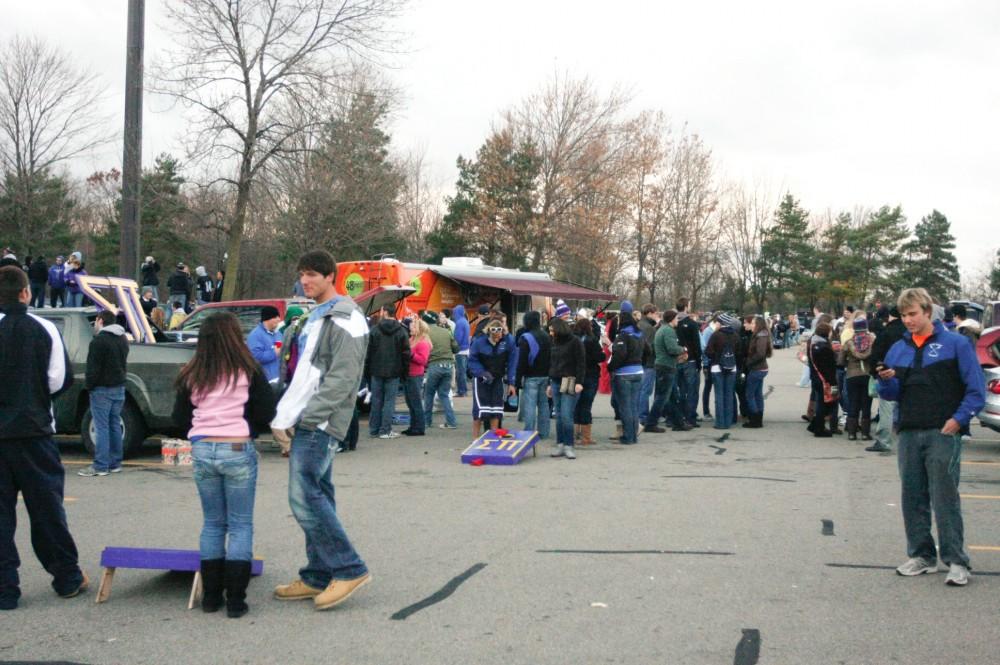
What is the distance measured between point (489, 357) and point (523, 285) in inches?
546

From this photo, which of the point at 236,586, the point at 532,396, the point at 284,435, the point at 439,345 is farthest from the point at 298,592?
the point at 439,345

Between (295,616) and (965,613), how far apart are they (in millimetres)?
3877

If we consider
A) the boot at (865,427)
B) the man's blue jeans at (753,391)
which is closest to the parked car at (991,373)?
the boot at (865,427)

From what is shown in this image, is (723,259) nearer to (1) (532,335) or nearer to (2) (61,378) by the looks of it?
(1) (532,335)

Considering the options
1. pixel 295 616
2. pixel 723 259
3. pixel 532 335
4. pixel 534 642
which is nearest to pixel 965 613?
pixel 534 642

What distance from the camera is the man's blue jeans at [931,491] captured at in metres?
6.57

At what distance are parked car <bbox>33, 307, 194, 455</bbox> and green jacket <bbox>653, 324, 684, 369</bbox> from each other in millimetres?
6936

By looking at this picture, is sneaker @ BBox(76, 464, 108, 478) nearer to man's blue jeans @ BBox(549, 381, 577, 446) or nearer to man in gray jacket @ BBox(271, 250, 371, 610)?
man's blue jeans @ BBox(549, 381, 577, 446)

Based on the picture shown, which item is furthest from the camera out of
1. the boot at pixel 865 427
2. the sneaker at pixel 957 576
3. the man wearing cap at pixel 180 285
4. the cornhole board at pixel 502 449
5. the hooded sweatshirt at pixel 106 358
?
the man wearing cap at pixel 180 285

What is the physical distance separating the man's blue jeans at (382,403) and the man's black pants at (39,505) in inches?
333

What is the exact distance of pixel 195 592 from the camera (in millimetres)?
5984

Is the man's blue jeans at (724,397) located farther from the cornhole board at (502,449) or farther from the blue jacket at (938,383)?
the blue jacket at (938,383)

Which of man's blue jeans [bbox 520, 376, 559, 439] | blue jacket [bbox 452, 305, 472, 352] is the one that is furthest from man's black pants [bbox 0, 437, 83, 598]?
blue jacket [bbox 452, 305, 472, 352]

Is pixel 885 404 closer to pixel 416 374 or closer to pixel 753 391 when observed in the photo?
pixel 753 391
